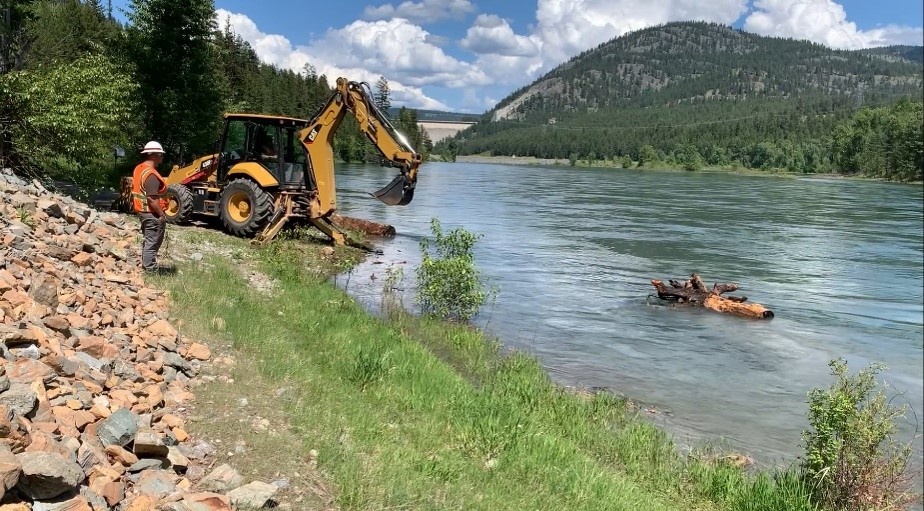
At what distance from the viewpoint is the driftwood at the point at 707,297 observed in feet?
48.5

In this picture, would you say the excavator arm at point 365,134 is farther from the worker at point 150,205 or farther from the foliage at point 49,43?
the worker at point 150,205

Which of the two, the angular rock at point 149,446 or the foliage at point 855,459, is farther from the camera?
the foliage at point 855,459

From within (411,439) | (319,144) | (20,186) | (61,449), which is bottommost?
(411,439)

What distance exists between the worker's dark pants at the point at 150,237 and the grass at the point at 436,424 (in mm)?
471

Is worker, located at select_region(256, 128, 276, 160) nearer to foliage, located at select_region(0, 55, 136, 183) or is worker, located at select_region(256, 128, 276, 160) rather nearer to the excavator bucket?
the excavator bucket

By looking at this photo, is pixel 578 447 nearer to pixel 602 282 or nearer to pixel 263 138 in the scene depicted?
pixel 602 282

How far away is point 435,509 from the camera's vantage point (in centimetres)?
460

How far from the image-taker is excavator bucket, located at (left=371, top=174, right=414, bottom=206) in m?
16.5

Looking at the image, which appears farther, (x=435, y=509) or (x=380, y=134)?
(x=380, y=134)

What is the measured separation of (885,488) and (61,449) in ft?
21.8

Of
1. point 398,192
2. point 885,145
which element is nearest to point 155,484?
point 398,192

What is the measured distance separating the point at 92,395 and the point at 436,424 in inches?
118

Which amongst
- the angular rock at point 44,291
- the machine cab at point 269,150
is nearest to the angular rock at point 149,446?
the angular rock at point 44,291

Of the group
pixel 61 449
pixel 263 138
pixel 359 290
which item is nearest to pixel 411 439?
pixel 61 449
